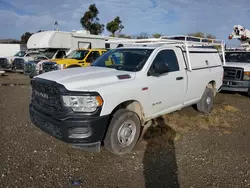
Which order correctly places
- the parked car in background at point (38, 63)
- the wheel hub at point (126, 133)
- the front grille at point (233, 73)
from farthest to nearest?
the parked car in background at point (38, 63)
the front grille at point (233, 73)
the wheel hub at point (126, 133)

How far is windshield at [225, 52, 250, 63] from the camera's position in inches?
381

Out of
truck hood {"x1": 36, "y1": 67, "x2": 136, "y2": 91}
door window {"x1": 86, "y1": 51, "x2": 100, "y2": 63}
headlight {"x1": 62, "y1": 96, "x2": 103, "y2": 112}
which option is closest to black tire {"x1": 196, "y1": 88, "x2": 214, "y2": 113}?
truck hood {"x1": 36, "y1": 67, "x2": 136, "y2": 91}

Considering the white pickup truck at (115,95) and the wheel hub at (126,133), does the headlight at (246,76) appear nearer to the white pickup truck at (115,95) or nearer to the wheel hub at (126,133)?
the white pickup truck at (115,95)

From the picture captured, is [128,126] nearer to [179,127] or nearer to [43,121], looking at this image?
[43,121]

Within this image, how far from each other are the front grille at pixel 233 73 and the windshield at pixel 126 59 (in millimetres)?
5323

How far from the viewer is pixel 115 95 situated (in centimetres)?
356

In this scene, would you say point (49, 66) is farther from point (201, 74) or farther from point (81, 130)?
point (81, 130)

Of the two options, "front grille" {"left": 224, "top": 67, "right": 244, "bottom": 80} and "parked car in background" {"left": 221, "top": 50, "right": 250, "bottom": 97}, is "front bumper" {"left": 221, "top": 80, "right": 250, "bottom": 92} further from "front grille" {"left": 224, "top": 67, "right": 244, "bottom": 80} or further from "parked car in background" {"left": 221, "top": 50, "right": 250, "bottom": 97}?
"front grille" {"left": 224, "top": 67, "right": 244, "bottom": 80}

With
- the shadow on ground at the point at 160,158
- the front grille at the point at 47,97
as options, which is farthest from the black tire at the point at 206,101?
the front grille at the point at 47,97

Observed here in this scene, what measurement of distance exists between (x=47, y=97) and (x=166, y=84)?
232 cm

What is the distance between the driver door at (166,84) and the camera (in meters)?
4.30

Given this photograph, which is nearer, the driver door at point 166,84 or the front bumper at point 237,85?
the driver door at point 166,84

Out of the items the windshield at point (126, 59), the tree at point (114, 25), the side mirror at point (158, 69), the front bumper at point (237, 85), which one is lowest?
the front bumper at point (237, 85)

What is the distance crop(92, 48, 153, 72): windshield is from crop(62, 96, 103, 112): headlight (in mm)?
1247
